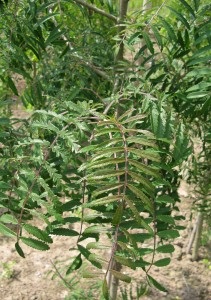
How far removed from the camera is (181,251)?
2.63m

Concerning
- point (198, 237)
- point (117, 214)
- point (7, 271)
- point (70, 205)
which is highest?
point (117, 214)

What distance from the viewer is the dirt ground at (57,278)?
2334 millimetres

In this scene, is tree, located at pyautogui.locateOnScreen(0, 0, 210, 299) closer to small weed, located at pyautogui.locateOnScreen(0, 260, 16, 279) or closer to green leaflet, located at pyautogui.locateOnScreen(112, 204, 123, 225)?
green leaflet, located at pyautogui.locateOnScreen(112, 204, 123, 225)

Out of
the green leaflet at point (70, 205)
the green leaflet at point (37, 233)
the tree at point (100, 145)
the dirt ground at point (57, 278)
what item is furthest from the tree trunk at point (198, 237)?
the green leaflet at point (37, 233)

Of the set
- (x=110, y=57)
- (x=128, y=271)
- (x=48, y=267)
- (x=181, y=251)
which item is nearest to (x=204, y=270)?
(x=181, y=251)

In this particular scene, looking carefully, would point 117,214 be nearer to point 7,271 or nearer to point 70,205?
point 70,205

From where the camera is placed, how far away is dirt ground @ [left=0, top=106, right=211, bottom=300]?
2334 millimetres

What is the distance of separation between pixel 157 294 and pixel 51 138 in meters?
1.52

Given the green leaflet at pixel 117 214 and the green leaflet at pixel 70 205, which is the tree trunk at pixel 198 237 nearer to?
the green leaflet at pixel 70 205

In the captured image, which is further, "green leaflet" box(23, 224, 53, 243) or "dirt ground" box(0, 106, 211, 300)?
"dirt ground" box(0, 106, 211, 300)

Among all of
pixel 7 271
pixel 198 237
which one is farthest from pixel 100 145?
pixel 7 271

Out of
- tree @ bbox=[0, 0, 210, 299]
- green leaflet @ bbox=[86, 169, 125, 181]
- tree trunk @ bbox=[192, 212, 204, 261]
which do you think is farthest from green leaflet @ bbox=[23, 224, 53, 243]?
tree trunk @ bbox=[192, 212, 204, 261]

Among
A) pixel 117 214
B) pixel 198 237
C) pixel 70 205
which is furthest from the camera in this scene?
pixel 198 237

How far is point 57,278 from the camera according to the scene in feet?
7.99
